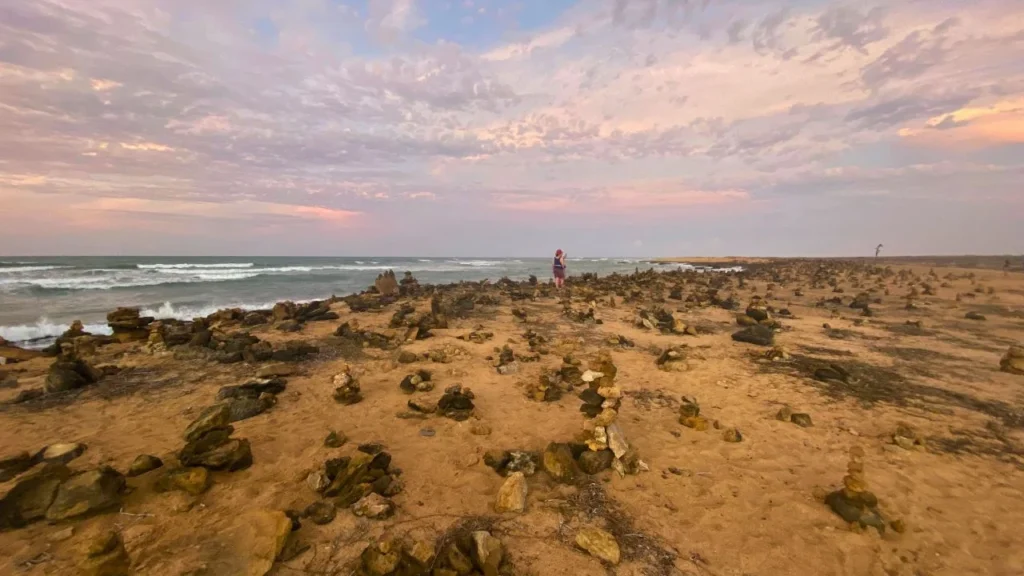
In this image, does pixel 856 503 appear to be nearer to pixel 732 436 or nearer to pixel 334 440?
pixel 732 436

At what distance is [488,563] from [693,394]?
17.1 ft

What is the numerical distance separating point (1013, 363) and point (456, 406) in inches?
448

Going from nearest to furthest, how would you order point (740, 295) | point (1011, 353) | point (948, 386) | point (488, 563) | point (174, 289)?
point (488, 563)
point (948, 386)
point (1011, 353)
point (740, 295)
point (174, 289)

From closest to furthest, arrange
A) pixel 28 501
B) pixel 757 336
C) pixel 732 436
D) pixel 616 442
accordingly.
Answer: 1. pixel 28 501
2. pixel 616 442
3. pixel 732 436
4. pixel 757 336

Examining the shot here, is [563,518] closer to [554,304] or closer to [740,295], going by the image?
[554,304]

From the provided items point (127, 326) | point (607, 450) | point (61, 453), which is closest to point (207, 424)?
point (61, 453)

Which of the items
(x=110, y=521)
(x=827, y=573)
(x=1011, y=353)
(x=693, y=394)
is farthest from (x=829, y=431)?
(x=110, y=521)

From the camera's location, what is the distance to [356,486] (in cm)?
435

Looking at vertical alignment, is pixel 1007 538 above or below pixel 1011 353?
below

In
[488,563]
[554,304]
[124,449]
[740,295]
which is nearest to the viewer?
[488,563]

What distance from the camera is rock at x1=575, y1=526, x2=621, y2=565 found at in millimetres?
3574

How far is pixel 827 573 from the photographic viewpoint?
347 cm

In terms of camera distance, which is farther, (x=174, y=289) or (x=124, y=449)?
(x=174, y=289)

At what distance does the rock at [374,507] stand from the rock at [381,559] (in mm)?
459
